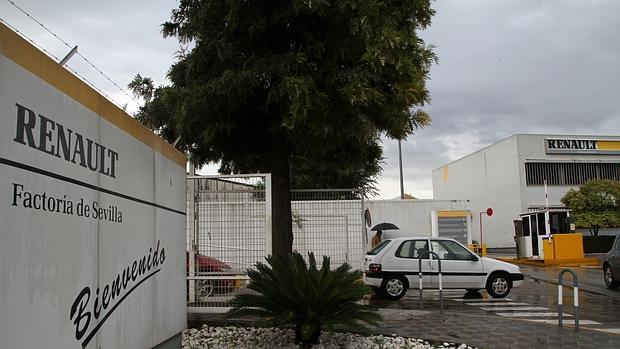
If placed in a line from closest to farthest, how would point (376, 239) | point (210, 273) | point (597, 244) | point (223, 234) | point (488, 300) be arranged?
point (210, 273)
point (223, 234)
point (488, 300)
point (376, 239)
point (597, 244)

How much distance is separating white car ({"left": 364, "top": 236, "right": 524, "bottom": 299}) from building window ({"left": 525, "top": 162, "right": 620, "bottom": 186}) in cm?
2668

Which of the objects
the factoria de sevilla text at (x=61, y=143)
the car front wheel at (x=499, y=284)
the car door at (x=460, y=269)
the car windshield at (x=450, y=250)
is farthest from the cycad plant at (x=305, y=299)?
the car front wheel at (x=499, y=284)

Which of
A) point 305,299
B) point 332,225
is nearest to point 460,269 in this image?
point 332,225

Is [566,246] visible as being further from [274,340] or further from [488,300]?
[274,340]

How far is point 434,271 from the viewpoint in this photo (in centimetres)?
1346

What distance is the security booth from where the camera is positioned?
25016 mm

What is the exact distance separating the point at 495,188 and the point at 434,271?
29.5m

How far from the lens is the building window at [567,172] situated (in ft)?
127

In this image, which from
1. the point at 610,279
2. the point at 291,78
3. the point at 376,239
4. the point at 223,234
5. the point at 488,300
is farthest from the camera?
the point at 376,239

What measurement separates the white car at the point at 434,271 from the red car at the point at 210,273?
5.11 m

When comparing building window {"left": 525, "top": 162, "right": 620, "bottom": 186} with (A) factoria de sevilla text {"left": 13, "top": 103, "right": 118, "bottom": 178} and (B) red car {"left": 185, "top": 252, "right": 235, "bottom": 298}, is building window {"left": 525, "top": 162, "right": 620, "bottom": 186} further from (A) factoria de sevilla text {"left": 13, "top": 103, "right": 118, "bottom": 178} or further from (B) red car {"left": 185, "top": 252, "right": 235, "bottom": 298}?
(A) factoria de sevilla text {"left": 13, "top": 103, "right": 118, "bottom": 178}

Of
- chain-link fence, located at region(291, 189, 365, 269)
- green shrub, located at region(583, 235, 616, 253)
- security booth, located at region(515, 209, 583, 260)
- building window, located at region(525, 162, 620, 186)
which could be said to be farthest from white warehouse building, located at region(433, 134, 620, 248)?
chain-link fence, located at region(291, 189, 365, 269)

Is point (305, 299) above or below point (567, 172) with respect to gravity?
below

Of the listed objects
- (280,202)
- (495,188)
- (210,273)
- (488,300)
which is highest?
(495,188)
